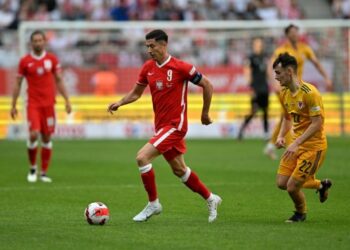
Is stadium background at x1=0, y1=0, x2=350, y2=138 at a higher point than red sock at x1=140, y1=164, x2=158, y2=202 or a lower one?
lower

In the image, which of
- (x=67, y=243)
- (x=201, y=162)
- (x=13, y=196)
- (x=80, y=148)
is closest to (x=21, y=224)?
(x=67, y=243)

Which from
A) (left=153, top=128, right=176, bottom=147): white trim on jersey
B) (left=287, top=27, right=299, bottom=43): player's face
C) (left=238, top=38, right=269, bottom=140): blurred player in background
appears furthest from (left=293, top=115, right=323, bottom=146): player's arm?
(left=238, top=38, right=269, bottom=140): blurred player in background

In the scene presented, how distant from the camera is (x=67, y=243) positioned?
10055 mm

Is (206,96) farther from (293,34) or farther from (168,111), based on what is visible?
(293,34)

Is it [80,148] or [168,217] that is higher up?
[168,217]

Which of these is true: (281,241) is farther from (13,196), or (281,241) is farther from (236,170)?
(236,170)

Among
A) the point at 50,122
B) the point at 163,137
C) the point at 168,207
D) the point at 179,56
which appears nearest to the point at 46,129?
the point at 50,122

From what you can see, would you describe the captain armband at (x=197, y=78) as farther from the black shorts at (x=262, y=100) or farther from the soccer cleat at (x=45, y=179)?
the black shorts at (x=262, y=100)

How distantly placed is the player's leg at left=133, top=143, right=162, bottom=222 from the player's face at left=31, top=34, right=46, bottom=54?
19.2 feet

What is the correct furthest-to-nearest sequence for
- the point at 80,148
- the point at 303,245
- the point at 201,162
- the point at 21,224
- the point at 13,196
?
1. the point at 80,148
2. the point at 201,162
3. the point at 13,196
4. the point at 21,224
5. the point at 303,245

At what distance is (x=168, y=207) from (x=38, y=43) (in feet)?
16.5

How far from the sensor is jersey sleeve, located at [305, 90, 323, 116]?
1129 cm

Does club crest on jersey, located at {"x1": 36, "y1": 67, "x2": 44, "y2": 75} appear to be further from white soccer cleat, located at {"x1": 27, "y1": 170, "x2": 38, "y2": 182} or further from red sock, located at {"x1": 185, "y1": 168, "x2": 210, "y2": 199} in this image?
red sock, located at {"x1": 185, "y1": 168, "x2": 210, "y2": 199}

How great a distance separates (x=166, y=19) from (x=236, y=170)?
48.4 ft
